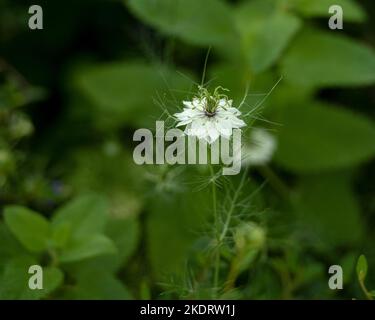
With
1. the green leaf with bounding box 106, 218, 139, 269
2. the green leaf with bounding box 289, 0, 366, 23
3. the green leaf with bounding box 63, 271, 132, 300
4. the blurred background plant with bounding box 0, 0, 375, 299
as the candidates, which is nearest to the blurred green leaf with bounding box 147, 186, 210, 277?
Result: the blurred background plant with bounding box 0, 0, 375, 299

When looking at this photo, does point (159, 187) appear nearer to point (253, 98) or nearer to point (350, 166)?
point (253, 98)

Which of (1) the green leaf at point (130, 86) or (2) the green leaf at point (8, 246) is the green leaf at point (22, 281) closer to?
(2) the green leaf at point (8, 246)

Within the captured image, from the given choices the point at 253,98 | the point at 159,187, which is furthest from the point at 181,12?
the point at 159,187

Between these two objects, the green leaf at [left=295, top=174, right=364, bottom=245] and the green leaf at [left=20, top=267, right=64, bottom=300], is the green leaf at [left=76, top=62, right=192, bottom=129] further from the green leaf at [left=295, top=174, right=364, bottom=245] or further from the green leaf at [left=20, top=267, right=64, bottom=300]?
the green leaf at [left=20, top=267, right=64, bottom=300]

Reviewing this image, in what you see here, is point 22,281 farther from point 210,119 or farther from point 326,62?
point 326,62

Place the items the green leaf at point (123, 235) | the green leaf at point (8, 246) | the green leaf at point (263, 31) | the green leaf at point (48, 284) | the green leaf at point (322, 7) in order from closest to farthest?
the green leaf at point (48, 284), the green leaf at point (8, 246), the green leaf at point (123, 235), the green leaf at point (263, 31), the green leaf at point (322, 7)

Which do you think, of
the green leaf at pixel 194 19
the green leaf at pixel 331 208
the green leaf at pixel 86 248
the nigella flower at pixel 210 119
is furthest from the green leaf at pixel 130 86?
the nigella flower at pixel 210 119
